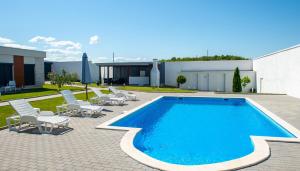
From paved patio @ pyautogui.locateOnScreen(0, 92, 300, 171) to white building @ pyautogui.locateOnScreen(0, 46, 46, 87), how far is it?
16.6 metres

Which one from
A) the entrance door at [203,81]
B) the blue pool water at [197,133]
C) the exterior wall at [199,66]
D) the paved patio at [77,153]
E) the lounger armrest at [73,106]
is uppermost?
the exterior wall at [199,66]

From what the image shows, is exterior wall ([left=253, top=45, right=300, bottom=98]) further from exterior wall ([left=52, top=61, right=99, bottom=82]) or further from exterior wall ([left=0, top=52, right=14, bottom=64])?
exterior wall ([left=52, top=61, right=99, bottom=82])

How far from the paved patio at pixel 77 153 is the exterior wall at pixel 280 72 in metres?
12.0

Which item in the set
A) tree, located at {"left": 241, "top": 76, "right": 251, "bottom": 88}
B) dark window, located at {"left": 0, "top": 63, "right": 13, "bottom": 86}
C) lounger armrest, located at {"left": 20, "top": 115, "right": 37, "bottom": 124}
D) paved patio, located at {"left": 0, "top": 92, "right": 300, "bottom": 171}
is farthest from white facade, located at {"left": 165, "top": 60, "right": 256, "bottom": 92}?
lounger armrest, located at {"left": 20, "top": 115, "right": 37, "bottom": 124}

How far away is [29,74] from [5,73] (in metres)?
2.79

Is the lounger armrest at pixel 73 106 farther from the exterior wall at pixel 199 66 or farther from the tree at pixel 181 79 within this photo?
the exterior wall at pixel 199 66

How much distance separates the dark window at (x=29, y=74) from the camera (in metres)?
24.1

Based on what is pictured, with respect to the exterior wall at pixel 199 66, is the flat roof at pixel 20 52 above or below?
above

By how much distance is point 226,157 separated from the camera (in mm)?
6180

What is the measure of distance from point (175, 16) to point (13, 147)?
62.3 ft

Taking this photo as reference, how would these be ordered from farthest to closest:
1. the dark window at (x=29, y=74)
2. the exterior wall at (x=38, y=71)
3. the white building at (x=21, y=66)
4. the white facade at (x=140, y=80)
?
1. the white facade at (x=140, y=80)
2. the exterior wall at (x=38, y=71)
3. the dark window at (x=29, y=74)
4. the white building at (x=21, y=66)

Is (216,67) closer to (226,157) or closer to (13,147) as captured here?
(226,157)

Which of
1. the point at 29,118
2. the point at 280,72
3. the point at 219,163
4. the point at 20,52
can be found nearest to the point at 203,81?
the point at 280,72

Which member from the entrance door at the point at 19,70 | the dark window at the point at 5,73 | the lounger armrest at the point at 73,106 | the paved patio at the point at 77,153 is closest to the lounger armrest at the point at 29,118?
the paved patio at the point at 77,153
